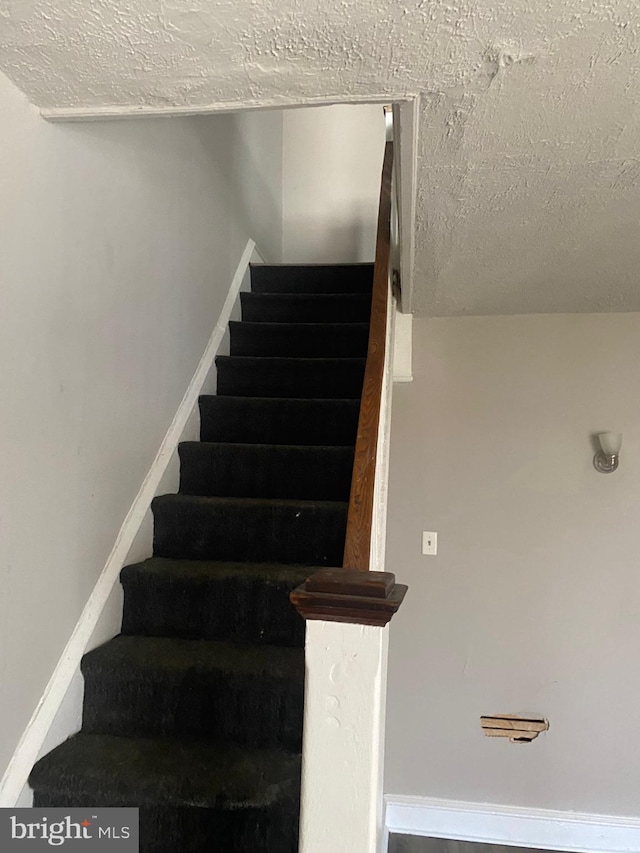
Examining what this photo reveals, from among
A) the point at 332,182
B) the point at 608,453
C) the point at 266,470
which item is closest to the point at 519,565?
the point at 608,453

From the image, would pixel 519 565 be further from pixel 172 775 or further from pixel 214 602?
pixel 172 775

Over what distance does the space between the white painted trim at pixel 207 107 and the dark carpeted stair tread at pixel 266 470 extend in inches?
48.8

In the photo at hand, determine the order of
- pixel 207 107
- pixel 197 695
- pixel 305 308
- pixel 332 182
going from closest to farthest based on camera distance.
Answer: pixel 207 107, pixel 197 695, pixel 305 308, pixel 332 182

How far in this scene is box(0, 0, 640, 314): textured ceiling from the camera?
3.11 ft

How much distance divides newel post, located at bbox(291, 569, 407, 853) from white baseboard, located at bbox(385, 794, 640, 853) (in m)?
1.82

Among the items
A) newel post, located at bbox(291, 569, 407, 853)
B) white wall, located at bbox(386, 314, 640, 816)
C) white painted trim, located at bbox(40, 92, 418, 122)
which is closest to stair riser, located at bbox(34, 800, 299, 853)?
newel post, located at bbox(291, 569, 407, 853)

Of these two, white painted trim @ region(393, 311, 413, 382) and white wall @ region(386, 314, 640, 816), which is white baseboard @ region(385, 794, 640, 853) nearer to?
white wall @ region(386, 314, 640, 816)

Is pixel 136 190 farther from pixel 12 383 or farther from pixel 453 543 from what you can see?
pixel 453 543

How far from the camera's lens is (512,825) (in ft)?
8.09

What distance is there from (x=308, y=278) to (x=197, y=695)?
233cm

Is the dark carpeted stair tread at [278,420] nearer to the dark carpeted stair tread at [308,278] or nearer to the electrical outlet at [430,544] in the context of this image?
the electrical outlet at [430,544]

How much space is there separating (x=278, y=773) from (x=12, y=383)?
110 cm

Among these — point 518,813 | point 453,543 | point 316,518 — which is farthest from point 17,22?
point 518,813

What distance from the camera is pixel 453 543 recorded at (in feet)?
8.54
